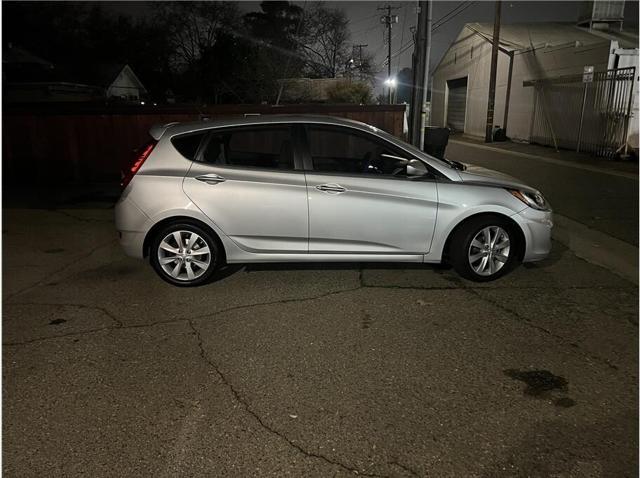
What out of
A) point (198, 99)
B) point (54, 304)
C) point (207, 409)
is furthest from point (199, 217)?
point (198, 99)

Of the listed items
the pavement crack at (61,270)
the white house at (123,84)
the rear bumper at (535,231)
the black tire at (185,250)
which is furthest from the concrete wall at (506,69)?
the white house at (123,84)

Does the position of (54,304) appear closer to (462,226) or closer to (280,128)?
(280,128)

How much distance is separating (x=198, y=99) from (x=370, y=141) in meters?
34.7

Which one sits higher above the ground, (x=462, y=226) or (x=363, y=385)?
(x=462, y=226)

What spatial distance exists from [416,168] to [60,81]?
3686 centimetres

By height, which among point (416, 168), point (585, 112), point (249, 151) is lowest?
point (416, 168)

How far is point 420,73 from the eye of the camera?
9266mm

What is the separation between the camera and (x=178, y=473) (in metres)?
2.49

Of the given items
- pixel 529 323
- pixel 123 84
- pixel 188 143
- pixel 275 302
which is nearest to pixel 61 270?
pixel 188 143

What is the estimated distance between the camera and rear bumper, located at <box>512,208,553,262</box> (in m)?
4.98

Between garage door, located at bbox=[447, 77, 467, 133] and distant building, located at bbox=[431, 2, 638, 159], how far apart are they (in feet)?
0.21

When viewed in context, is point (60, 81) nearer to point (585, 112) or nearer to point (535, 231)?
point (585, 112)

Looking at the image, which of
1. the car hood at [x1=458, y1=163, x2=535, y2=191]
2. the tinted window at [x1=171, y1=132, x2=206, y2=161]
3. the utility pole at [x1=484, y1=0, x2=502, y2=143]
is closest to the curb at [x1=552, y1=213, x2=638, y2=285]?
the car hood at [x1=458, y1=163, x2=535, y2=191]

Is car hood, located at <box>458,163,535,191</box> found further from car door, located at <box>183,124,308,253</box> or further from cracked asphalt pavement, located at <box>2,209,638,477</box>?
car door, located at <box>183,124,308,253</box>
